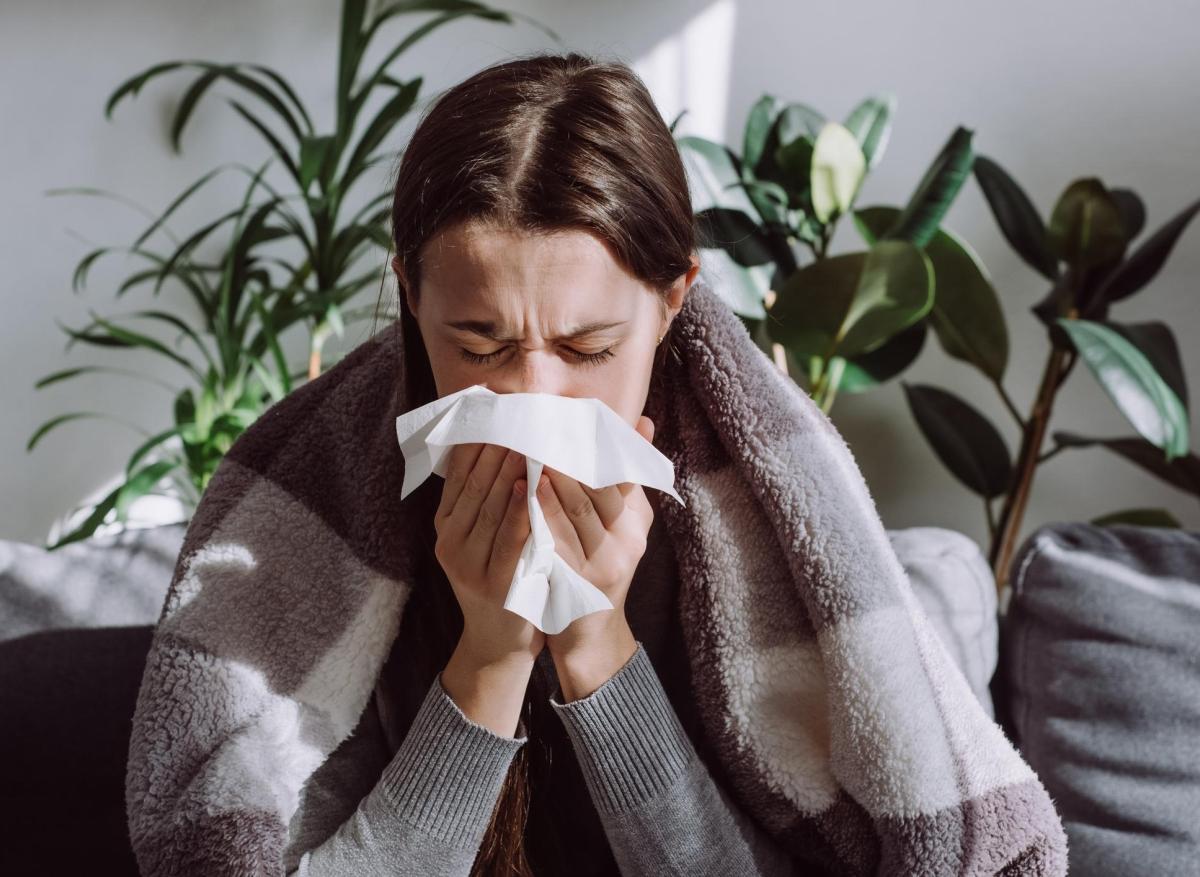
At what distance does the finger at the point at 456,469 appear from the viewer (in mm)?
650

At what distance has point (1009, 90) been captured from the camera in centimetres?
132

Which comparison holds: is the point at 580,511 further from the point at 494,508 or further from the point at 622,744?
the point at 622,744

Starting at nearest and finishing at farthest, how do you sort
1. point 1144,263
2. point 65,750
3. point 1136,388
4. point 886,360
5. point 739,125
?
point 65,750 → point 1136,388 → point 1144,263 → point 886,360 → point 739,125

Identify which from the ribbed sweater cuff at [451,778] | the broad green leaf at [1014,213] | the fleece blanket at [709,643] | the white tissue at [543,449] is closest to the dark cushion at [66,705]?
the fleece blanket at [709,643]

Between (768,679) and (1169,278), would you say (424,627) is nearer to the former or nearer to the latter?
(768,679)

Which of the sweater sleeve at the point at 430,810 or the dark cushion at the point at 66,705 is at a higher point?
the sweater sleeve at the point at 430,810

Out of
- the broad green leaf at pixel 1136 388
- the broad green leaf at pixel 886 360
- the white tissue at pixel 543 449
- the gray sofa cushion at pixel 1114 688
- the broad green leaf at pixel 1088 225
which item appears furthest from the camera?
the broad green leaf at pixel 886 360

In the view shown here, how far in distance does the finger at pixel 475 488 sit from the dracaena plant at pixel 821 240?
0.46 metres

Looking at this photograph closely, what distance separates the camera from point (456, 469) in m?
0.66

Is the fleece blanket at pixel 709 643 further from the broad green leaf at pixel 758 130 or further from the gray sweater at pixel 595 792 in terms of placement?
the broad green leaf at pixel 758 130

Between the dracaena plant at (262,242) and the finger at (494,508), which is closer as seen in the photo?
the finger at (494,508)

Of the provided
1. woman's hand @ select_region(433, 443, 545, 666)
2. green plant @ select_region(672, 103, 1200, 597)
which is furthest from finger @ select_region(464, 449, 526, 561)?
green plant @ select_region(672, 103, 1200, 597)

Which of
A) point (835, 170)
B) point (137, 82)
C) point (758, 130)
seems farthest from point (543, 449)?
point (137, 82)

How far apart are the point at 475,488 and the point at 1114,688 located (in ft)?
1.95
